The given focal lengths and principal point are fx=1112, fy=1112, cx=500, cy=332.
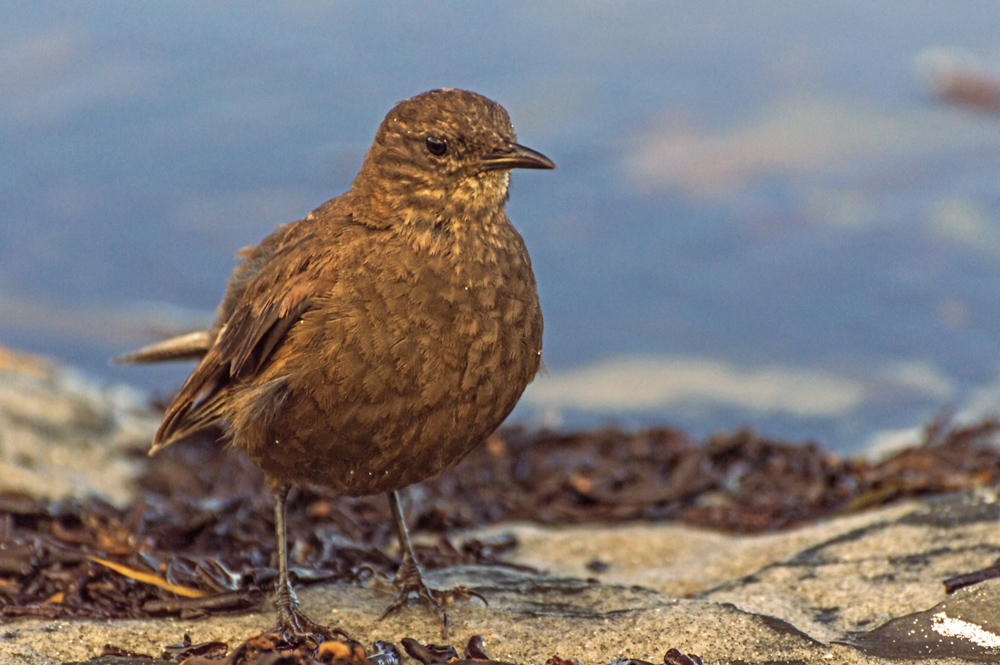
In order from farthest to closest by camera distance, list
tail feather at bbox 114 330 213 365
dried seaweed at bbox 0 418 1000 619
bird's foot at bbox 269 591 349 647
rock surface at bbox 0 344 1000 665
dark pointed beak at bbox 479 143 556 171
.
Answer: tail feather at bbox 114 330 213 365
dried seaweed at bbox 0 418 1000 619
dark pointed beak at bbox 479 143 556 171
bird's foot at bbox 269 591 349 647
rock surface at bbox 0 344 1000 665

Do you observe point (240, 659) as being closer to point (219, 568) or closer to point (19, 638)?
point (19, 638)

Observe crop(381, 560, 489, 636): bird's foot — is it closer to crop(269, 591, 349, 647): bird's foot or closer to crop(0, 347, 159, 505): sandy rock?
crop(269, 591, 349, 647): bird's foot

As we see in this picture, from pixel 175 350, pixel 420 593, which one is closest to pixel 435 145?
pixel 420 593

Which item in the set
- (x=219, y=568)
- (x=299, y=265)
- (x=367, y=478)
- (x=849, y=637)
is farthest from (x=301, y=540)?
(x=849, y=637)

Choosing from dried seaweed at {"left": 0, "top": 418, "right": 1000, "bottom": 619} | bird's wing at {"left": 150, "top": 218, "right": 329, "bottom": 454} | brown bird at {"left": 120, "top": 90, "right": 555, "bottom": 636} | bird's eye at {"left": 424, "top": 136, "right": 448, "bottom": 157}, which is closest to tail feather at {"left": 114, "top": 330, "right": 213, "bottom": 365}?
bird's wing at {"left": 150, "top": 218, "right": 329, "bottom": 454}

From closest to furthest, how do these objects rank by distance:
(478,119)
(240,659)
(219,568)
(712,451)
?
(240,659) → (478,119) → (219,568) → (712,451)

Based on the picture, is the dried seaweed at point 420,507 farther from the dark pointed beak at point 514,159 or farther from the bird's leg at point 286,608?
the dark pointed beak at point 514,159
